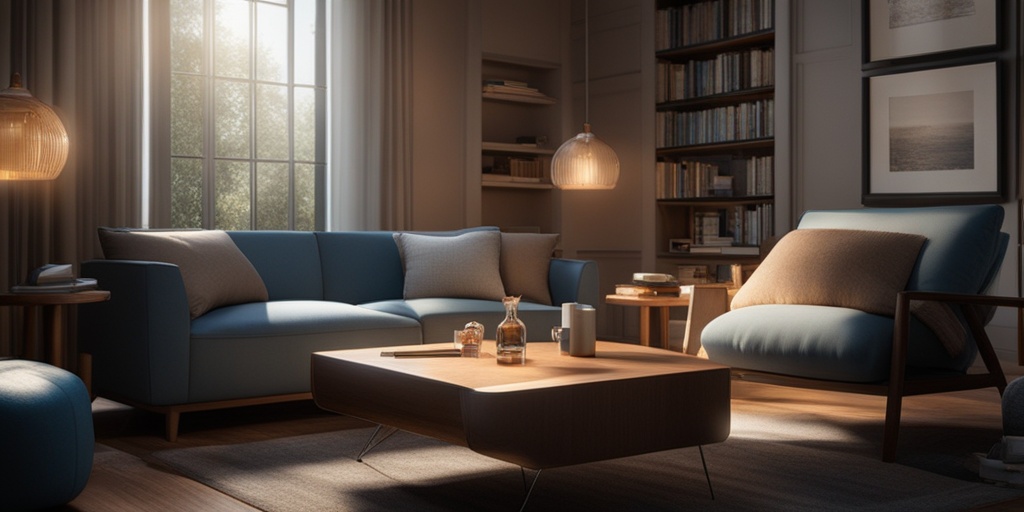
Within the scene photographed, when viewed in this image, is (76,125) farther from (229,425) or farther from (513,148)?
(513,148)

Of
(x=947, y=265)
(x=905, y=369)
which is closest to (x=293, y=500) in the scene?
(x=905, y=369)

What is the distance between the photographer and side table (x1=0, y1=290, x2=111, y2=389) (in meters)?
3.41

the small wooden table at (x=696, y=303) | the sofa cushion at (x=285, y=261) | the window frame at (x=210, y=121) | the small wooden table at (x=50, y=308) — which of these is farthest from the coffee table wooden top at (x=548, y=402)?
the window frame at (x=210, y=121)

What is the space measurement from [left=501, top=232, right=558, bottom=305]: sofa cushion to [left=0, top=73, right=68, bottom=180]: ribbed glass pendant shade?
2.10 meters

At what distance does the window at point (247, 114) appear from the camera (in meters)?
5.64

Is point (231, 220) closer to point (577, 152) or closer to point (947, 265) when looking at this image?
point (577, 152)

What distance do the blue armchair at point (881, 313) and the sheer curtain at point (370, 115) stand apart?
113 inches

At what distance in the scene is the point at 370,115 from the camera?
6.21 metres

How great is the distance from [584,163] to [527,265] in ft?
2.55

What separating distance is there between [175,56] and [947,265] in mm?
4071

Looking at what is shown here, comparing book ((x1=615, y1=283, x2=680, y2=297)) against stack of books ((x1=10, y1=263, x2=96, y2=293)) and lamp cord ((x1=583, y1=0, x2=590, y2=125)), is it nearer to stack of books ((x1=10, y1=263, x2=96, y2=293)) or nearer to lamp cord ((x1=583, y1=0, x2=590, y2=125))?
lamp cord ((x1=583, y1=0, x2=590, y2=125))

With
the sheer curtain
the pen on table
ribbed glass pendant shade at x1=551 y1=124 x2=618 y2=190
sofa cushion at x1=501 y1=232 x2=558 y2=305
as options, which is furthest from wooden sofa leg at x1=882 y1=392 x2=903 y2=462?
the sheer curtain

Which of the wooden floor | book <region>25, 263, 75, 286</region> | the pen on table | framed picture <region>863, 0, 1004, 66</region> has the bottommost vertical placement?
the wooden floor

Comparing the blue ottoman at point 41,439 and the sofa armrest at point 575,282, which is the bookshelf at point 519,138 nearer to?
the sofa armrest at point 575,282
